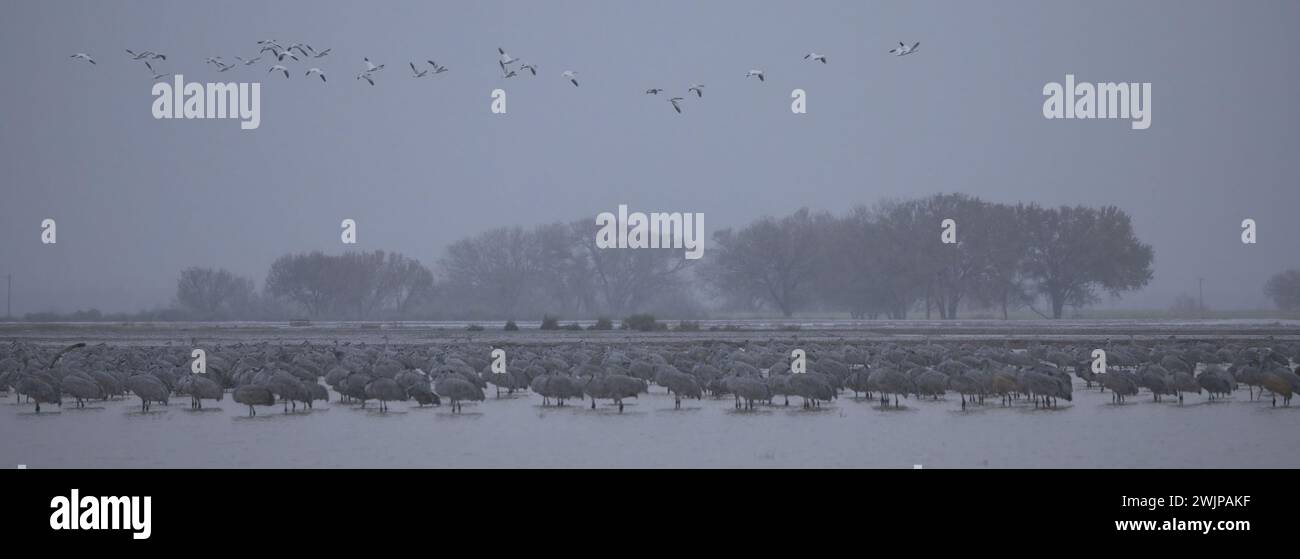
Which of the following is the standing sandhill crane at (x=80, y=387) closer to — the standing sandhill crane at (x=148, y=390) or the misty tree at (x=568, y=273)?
the standing sandhill crane at (x=148, y=390)

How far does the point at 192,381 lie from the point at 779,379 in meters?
11.1

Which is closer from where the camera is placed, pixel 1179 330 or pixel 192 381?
pixel 192 381

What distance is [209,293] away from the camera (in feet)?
377

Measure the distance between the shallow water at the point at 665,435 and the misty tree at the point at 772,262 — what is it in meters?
72.9

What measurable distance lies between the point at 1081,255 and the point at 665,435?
7264 centimetres

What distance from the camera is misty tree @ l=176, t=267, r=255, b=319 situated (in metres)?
113

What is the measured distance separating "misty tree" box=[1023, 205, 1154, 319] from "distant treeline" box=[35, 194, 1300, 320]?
97 millimetres

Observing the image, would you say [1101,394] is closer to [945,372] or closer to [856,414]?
[945,372]

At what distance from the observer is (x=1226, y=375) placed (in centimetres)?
2516

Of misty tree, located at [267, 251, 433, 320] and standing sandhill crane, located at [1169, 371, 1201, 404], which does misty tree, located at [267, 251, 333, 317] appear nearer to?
misty tree, located at [267, 251, 433, 320]

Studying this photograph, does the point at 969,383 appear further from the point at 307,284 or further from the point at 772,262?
the point at 307,284

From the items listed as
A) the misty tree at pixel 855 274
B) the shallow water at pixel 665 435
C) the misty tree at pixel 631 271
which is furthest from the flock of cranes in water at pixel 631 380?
the misty tree at pixel 631 271

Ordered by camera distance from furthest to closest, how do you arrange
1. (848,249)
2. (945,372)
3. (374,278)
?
(374,278) < (848,249) < (945,372)
